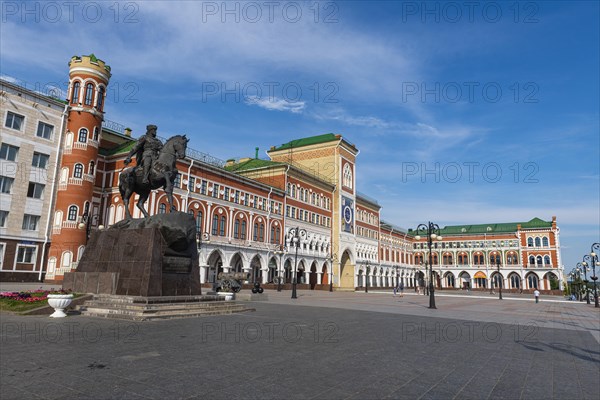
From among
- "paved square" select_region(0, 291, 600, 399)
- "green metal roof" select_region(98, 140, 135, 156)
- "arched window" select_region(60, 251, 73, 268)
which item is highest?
"green metal roof" select_region(98, 140, 135, 156)

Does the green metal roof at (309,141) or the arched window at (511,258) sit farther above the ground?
the green metal roof at (309,141)

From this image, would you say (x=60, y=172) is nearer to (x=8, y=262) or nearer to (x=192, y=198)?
(x=8, y=262)

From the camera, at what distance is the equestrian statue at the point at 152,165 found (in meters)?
14.8

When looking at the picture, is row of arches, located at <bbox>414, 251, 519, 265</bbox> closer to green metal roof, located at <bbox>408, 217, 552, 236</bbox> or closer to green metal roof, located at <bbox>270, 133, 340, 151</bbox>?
green metal roof, located at <bbox>408, 217, 552, 236</bbox>

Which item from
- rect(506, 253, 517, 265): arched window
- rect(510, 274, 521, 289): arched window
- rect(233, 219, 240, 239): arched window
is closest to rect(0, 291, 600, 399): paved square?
rect(233, 219, 240, 239): arched window

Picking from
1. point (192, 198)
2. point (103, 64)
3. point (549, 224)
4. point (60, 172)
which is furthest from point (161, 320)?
point (549, 224)

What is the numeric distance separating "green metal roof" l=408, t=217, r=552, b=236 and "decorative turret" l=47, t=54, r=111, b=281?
85957 mm

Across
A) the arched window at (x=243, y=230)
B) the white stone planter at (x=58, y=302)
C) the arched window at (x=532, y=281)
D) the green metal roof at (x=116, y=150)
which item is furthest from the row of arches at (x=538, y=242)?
the white stone planter at (x=58, y=302)

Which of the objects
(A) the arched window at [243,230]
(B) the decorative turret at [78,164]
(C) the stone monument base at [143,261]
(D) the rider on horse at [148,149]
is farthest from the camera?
(A) the arched window at [243,230]

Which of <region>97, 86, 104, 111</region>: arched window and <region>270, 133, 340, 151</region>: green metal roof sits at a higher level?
<region>270, 133, 340, 151</region>: green metal roof

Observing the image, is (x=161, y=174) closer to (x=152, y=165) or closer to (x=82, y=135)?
(x=152, y=165)

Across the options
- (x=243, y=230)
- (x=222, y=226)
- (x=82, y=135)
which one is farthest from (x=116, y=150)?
(x=243, y=230)

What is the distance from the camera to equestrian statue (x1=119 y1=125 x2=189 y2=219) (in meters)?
14.8

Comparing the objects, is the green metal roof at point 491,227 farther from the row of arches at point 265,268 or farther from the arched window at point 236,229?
the arched window at point 236,229
